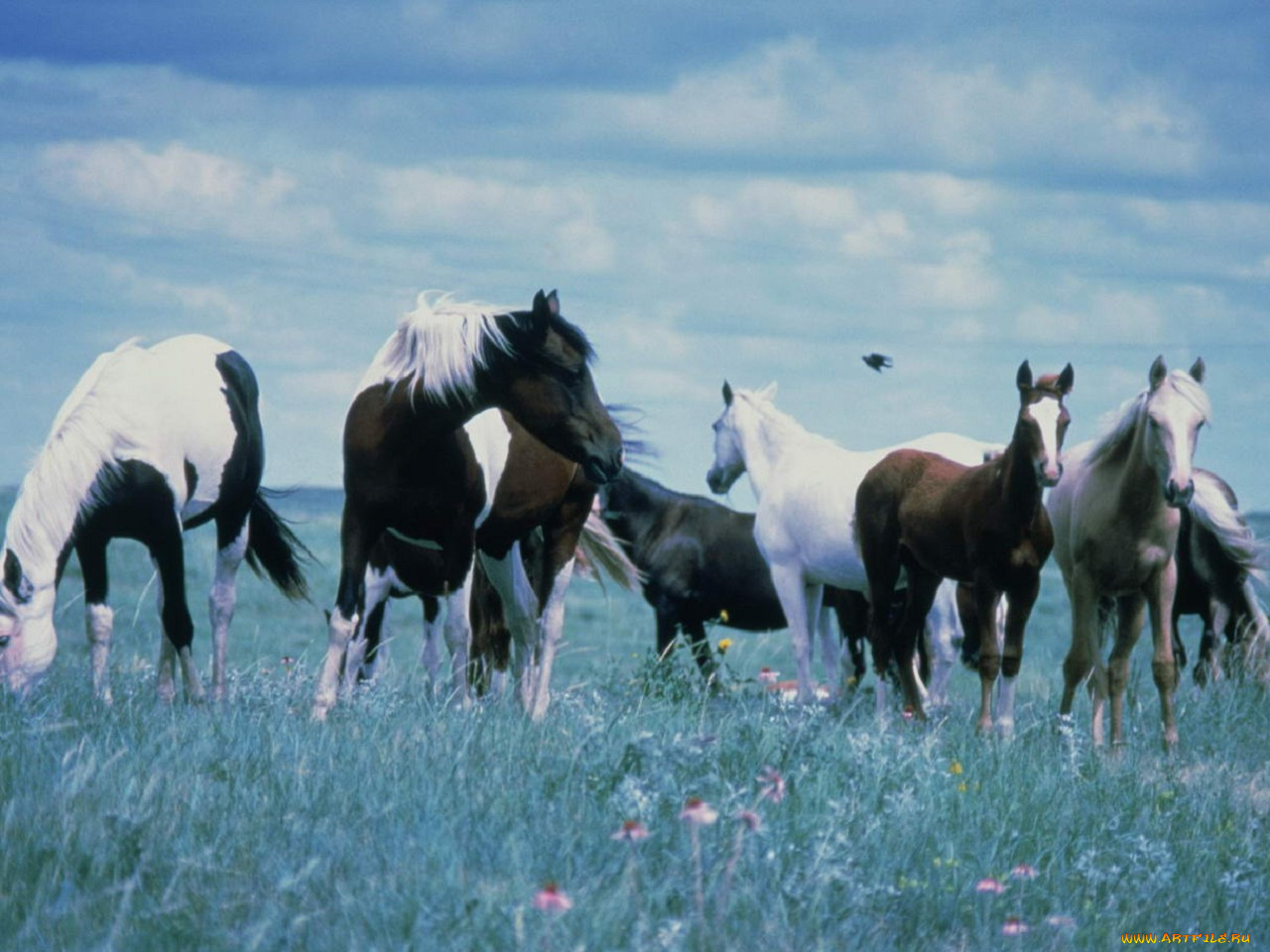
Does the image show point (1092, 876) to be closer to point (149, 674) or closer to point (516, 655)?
point (516, 655)

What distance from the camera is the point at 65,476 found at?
676 cm

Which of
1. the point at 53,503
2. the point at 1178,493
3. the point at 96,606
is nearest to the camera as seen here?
the point at 53,503

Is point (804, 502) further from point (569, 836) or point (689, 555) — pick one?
point (569, 836)

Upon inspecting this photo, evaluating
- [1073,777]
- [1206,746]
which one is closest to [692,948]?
[1073,777]

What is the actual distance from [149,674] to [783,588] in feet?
14.2

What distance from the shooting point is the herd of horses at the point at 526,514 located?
6.74 m

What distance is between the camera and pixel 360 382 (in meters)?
7.18

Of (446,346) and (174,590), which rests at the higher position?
(446,346)

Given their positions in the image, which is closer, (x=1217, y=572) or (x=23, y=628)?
(x=23, y=628)

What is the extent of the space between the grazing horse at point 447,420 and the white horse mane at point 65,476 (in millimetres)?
1170

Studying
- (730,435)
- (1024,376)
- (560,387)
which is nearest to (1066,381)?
(1024,376)

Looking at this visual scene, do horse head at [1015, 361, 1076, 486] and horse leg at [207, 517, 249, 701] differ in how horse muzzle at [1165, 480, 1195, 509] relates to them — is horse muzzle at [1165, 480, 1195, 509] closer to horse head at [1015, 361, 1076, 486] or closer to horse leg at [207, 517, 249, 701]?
horse head at [1015, 361, 1076, 486]

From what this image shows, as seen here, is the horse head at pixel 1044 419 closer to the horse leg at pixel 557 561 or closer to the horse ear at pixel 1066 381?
the horse ear at pixel 1066 381

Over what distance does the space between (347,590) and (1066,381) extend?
149 inches
